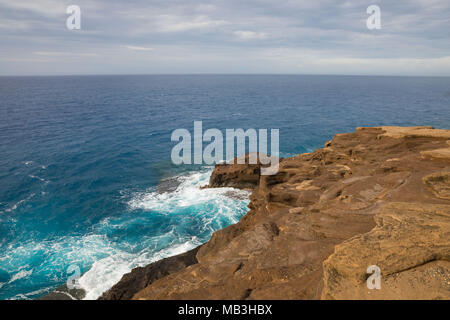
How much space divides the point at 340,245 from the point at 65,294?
1999cm

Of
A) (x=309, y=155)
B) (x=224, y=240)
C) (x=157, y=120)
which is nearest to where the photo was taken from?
(x=224, y=240)

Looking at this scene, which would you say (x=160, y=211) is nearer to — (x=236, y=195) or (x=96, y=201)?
(x=96, y=201)

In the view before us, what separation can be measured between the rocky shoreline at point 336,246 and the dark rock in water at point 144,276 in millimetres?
73

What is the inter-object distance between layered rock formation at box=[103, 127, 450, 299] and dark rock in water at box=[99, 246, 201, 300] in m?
0.13

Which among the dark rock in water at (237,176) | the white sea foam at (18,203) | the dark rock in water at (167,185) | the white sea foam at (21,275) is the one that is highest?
the dark rock in water at (237,176)

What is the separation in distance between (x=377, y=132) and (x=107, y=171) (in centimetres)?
3812

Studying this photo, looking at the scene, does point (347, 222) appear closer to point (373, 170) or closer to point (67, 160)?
point (373, 170)

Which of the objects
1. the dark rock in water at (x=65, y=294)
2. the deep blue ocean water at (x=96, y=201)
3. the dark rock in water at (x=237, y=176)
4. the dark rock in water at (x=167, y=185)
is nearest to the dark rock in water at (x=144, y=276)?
the dark rock in water at (x=65, y=294)

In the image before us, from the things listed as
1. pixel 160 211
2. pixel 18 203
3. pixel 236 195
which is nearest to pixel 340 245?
pixel 236 195

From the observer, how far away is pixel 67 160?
4288 cm

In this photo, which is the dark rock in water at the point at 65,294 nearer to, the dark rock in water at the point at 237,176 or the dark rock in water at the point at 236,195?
the dark rock in water at the point at 236,195

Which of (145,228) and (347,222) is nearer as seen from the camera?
(347,222)

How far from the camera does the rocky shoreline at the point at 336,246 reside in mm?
7984
